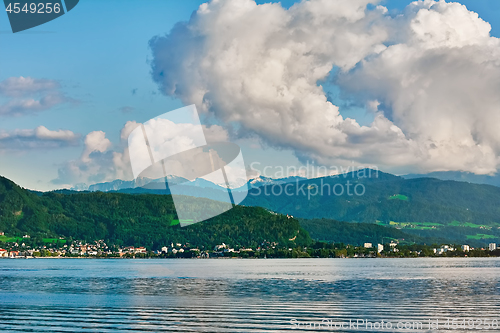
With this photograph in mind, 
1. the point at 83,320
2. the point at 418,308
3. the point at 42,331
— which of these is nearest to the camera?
the point at 42,331

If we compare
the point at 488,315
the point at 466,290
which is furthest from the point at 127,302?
the point at 466,290

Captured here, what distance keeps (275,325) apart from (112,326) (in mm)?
8387

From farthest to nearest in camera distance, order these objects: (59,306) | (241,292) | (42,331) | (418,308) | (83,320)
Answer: (241,292), (59,306), (418,308), (83,320), (42,331)

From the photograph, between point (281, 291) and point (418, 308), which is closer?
point (418, 308)

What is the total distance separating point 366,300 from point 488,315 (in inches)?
401

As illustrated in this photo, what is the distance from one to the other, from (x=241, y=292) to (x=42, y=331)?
23414mm

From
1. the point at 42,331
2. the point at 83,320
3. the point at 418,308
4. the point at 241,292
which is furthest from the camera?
the point at 241,292

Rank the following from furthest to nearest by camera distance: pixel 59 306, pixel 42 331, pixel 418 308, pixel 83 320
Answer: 1. pixel 59 306
2. pixel 418 308
3. pixel 83 320
4. pixel 42 331

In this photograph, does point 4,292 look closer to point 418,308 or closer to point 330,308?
point 330,308

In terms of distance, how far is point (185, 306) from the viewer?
39156mm

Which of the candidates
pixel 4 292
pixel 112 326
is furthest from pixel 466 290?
pixel 4 292

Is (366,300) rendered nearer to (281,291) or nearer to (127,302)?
(281,291)

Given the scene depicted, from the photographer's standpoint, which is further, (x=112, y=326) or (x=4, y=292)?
(x=4, y=292)

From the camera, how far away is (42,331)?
95.6 feet
